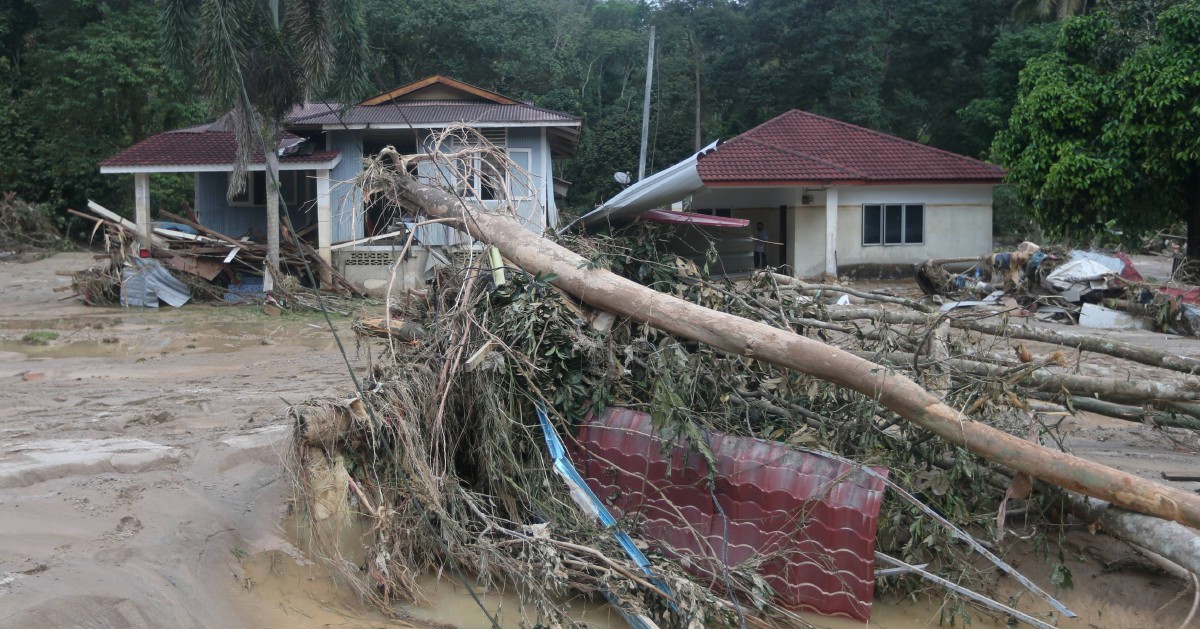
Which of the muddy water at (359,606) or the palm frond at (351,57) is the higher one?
the palm frond at (351,57)

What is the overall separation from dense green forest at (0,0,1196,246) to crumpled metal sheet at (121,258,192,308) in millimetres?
10473

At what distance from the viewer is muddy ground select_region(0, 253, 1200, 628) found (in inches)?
168

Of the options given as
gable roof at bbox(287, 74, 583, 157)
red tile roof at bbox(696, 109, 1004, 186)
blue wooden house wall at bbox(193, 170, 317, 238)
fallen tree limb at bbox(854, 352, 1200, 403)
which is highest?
gable roof at bbox(287, 74, 583, 157)

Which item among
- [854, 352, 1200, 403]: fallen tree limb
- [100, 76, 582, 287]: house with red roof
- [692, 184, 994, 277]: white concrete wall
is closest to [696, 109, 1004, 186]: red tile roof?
[692, 184, 994, 277]: white concrete wall

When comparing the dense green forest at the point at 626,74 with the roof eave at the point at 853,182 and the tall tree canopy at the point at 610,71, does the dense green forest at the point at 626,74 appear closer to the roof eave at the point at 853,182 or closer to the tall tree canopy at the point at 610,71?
the tall tree canopy at the point at 610,71

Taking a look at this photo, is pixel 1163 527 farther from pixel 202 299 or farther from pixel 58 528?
pixel 202 299

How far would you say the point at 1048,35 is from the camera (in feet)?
86.0

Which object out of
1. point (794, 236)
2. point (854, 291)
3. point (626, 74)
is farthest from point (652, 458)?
point (626, 74)

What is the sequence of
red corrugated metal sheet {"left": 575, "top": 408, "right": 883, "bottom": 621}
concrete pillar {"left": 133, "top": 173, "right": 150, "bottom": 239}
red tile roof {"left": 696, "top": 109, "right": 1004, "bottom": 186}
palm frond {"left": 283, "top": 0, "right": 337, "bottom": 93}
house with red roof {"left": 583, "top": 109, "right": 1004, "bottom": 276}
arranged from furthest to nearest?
house with red roof {"left": 583, "top": 109, "right": 1004, "bottom": 276} < red tile roof {"left": 696, "top": 109, "right": 1004, "bottom": 186} < concrete pillar {"left": 133, "top": 173, "right": 150, "bottom": 239} < palm frond {"left": 283, "top": 0, "right": 337, "bottom": 93} < red corrugated metal sheet {"left": 575, "top": 408, "right": 883, "bottom": 621}

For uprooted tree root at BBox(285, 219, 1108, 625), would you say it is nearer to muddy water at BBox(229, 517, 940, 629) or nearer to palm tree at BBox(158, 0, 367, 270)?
muddy water at BBox(229, 517, 940, 629)

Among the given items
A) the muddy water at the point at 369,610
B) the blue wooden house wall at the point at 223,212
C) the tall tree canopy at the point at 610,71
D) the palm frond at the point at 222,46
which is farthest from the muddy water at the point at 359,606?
the tall tree canopy at the point at 610,71

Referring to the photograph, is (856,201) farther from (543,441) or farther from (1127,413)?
(543,441)

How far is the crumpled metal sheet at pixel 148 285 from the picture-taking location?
50.6ft

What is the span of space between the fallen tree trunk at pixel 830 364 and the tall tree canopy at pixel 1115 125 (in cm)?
1067
